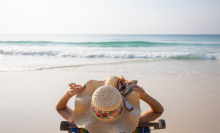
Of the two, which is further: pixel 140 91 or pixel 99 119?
pixel 140 91

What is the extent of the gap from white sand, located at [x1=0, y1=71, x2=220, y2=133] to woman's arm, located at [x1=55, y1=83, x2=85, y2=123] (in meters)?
1.11

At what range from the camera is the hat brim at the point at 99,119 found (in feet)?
4.08

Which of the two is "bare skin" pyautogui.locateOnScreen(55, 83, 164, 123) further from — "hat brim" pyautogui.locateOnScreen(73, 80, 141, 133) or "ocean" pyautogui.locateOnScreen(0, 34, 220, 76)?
"ocean" pyautogui.locateOnScreen(0, 34, 220, 76)

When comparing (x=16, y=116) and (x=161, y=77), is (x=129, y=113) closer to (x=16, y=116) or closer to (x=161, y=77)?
(x=16, y=116)

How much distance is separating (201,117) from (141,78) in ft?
7.61

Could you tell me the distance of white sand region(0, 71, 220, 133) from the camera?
8.41 feet

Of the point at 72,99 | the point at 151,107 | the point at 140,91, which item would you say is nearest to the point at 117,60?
the point at 72,99

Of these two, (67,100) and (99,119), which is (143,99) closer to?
(99,119)

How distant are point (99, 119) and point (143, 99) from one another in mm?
454

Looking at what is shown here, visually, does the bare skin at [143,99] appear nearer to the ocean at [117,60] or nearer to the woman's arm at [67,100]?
the woman's arm at [67,100]

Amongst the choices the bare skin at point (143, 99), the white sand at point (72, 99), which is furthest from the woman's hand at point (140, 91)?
the white sand at point (72, 99)

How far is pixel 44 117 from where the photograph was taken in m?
A: 2.82

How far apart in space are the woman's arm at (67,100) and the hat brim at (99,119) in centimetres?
6

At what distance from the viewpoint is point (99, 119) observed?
1254 mm
